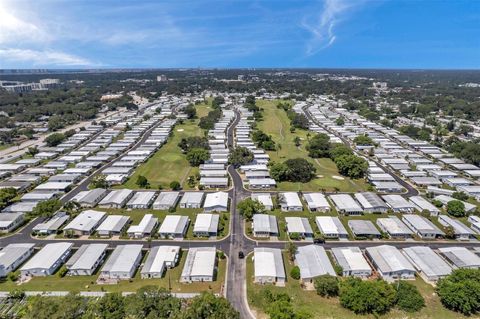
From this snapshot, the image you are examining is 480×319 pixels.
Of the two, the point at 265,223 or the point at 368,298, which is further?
the point at 265,223

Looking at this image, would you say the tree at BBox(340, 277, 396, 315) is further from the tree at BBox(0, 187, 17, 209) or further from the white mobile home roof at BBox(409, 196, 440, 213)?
the tree at BBox(0, 187, 17, 209)

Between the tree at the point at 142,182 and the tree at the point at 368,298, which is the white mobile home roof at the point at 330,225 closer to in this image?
the tree at the point at 368,298

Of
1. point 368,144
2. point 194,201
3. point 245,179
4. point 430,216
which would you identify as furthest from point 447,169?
point 194,201

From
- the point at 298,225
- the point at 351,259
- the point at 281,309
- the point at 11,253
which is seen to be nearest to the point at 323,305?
the point at 281,309

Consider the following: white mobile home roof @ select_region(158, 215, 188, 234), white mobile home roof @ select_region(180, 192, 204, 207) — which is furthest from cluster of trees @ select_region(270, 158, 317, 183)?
white mobile home roof @ select_region(158, 215, 188, 234)

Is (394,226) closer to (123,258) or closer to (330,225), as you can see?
Answer: (330,225)

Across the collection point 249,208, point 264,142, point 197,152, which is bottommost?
point 249,208

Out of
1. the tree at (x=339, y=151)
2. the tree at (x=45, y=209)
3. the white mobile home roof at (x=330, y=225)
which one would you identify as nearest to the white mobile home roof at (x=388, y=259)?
the white mobile home roof at (x=330, y=225)
